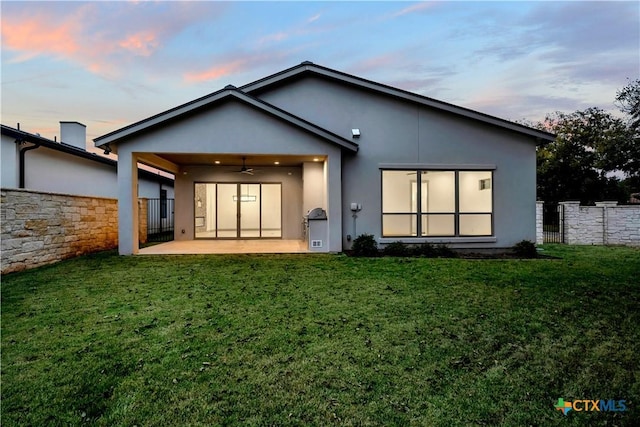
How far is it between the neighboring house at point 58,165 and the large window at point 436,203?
10.9 meters

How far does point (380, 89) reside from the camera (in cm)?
1072

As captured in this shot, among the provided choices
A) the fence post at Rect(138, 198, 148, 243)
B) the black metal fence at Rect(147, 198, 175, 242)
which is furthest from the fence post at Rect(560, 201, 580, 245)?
the black metal fence at Rect(147, 198, 175, 242)

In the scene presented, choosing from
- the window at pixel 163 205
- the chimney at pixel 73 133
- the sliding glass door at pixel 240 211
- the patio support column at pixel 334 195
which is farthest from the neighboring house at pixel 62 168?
the patio support column at pixel 334 195

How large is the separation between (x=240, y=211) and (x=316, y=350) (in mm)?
11622

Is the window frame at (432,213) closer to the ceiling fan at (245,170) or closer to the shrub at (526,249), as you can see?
the shrub at (526,249)

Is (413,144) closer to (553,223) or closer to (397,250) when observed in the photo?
(397,250)

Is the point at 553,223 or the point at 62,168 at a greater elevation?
the point at 62,168

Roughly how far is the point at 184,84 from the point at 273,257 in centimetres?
1067

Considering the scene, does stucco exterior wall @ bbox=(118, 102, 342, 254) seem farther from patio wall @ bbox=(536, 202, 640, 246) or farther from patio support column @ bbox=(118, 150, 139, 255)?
patio wall @ bbox=(536, 202, 640, 246)

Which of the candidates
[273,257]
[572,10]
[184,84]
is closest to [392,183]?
[273,257]

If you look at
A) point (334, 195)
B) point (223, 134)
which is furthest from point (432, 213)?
point (223, 134)

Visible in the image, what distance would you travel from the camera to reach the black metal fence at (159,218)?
17172 mm

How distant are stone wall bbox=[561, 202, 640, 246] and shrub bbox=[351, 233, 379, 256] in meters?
9.95

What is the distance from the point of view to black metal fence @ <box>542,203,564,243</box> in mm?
14875
